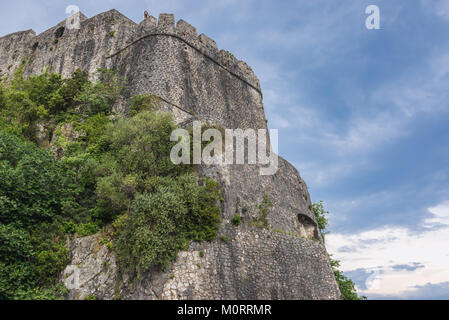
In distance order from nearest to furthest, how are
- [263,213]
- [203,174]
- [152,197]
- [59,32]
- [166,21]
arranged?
[152,197], [203,174], [263,213], [166,21], [59,32]

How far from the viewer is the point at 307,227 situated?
20234mm

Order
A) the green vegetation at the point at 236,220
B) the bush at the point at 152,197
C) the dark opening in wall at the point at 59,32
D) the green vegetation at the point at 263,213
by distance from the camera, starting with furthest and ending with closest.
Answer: the dark opening in wall at the point at 59,32, the green vegetation at the point at 263,213, the green vegetation at the point at 236,220, the bush at the point at 152,197

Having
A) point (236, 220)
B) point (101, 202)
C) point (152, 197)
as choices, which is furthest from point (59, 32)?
point (236, 220)

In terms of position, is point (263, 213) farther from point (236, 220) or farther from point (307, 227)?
point (307, 227)

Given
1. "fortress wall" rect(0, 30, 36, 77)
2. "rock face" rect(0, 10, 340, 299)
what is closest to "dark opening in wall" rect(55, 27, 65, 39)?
"rock face" rect(0, 10, 340, 299)

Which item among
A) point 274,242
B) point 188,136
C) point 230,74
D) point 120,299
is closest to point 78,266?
point 120,299

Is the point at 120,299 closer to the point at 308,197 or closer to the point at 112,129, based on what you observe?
the point at 112,129

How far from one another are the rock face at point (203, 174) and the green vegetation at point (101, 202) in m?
0.60

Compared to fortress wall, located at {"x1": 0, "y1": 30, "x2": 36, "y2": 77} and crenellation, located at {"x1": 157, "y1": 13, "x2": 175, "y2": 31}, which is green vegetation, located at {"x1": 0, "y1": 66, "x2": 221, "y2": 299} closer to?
crenellation, located at {"x1": 157, "y1": 13, "x2": 175, "y2": 31}

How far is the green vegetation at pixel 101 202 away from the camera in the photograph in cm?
Result: 1210

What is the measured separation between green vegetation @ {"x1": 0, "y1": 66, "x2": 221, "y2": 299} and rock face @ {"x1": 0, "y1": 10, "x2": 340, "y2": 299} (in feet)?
1.98

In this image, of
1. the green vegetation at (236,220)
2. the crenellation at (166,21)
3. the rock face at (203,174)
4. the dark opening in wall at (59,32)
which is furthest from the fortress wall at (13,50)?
the green vegetation at (236,220)

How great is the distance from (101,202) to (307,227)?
10844 mm

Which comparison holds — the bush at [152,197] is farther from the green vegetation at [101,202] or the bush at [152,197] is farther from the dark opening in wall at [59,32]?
the dark opening in wall at [59,32]
